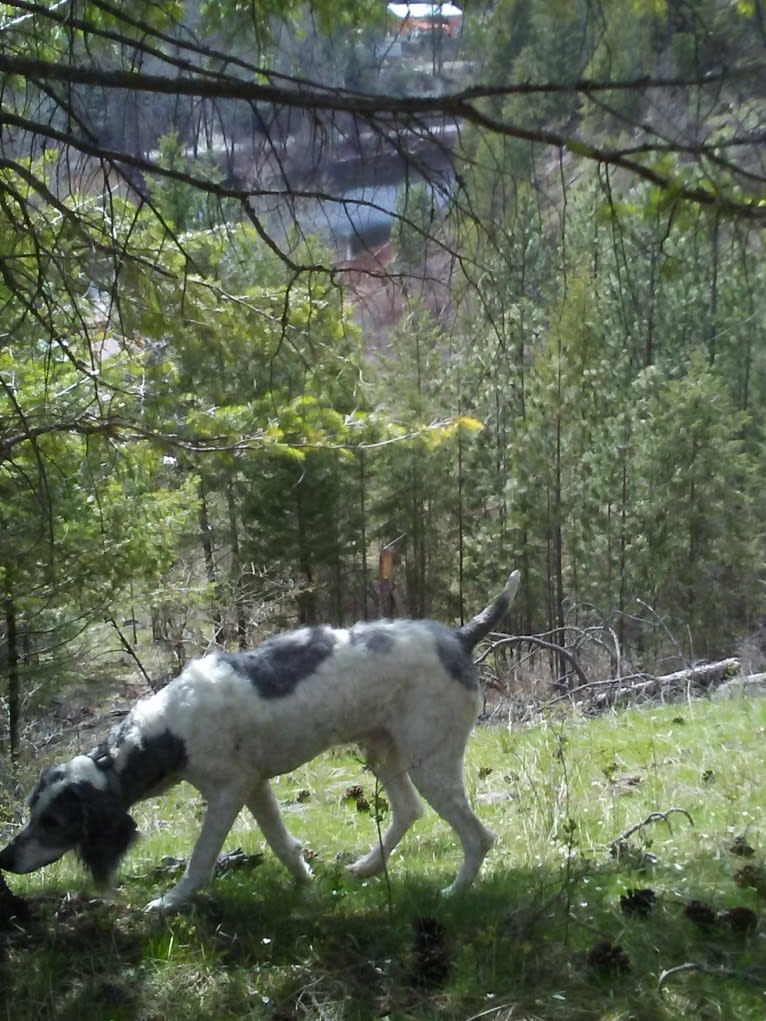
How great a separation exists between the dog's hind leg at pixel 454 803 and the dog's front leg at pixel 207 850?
2.77 feet

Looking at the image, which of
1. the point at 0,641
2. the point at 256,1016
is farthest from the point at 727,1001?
the point at 0,641

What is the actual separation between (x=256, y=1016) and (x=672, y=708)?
24.0ft

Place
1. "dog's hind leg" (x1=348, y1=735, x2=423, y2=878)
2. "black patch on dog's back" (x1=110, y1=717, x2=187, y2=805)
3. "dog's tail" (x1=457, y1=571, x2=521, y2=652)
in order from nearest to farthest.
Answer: "black patch on dog's back" (x1=110, y1=717, x2=187, y2=805)
"dog's tail" (x1=457, y1=571, x2=521, y2=652)
"dog's hind leg" (x1=348, y1=735, x2=423, y2=878)

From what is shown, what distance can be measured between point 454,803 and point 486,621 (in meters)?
0.86

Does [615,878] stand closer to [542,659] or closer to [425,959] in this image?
[425,959]

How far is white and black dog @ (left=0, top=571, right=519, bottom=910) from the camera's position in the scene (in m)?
4.86

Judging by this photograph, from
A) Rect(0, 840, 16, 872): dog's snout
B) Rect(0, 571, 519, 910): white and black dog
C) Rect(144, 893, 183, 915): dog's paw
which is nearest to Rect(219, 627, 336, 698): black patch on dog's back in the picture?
Rect(0, 571, 519, 910): white and black dog

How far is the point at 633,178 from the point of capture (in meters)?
4.24

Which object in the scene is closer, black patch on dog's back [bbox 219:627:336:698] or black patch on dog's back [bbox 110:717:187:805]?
black patch on dog's back [bbox 110:717:187:805]

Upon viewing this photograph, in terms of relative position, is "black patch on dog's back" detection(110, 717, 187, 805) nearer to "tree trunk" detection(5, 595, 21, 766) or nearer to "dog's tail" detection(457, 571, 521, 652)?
"dog's tail" detection(457, 571, 521, 652)

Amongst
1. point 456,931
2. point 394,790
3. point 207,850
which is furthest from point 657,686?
point 456,931

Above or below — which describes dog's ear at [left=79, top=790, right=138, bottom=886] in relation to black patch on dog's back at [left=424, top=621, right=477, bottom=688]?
below

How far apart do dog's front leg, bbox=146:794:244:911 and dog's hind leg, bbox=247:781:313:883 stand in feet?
0.89

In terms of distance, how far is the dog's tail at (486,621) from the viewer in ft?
18.1
